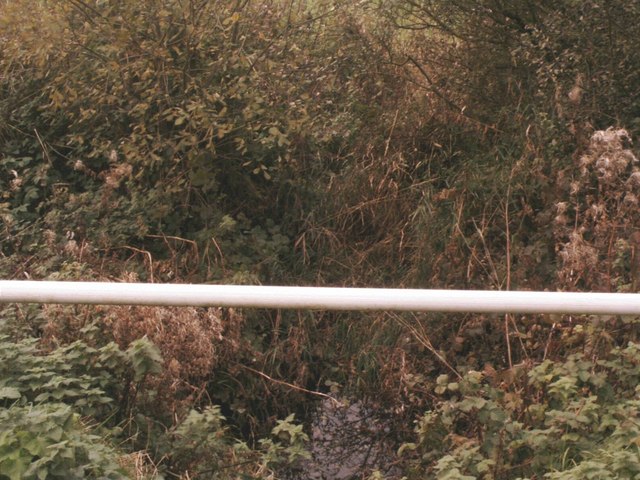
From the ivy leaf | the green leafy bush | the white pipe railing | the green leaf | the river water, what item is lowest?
the river water

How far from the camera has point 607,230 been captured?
5262 mm

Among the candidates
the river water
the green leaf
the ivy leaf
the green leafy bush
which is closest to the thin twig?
the river water

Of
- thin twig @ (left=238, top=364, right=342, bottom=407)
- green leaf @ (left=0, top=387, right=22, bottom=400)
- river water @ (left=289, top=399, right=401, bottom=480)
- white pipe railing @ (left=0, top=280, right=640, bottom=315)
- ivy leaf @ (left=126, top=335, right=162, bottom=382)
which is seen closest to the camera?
white pipe railing @ (left=0, top=280, right=640, bottom=315)

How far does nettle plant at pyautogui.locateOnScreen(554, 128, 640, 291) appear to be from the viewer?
5.03m

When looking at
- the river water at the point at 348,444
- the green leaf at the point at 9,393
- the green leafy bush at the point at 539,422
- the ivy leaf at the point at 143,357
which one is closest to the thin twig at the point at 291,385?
the river water at the point at 348,444

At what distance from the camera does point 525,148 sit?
6848 millimetres

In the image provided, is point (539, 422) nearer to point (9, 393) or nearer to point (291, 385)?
point (291, 385)

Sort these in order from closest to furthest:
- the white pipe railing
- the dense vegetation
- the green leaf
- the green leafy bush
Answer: the white pipe railing < the green leaf < the green leafy bush < the dense vegetation

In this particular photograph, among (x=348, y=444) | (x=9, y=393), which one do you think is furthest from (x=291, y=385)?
(x=9, y=393)

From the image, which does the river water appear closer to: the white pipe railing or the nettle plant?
the nettle plant

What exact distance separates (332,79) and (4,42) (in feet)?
8.44

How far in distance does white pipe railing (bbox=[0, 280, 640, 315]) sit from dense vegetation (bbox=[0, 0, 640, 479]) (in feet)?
6.13

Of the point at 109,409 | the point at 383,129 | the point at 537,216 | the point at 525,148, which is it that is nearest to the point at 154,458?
the point at 109,409

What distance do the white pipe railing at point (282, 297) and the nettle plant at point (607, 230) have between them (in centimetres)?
292
